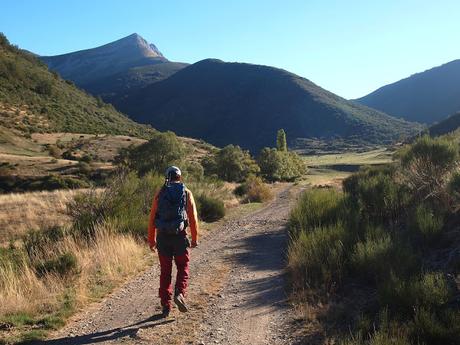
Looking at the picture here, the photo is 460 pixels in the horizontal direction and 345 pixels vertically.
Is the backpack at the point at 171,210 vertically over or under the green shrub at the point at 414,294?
over

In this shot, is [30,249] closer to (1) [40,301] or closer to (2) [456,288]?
(1) [40,301]

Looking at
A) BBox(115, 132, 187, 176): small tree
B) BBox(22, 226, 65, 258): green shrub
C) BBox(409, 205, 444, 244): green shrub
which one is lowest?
BBox(409, 205, 444, 244): green shrub

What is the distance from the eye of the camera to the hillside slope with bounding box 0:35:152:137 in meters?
69.1

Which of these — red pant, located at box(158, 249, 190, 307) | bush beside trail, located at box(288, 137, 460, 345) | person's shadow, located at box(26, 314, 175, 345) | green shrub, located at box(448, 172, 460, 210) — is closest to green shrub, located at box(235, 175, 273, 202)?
bush beside trail, located at box(288, 137, 460, 345)

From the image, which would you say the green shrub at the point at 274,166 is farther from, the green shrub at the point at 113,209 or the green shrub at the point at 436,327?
the green shrub at the point at 436,327

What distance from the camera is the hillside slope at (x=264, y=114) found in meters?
162

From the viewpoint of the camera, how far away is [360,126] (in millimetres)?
167125

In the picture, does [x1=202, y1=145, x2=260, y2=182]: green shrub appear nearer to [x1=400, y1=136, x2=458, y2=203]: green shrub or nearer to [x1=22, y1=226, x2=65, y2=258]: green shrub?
[x1=400, y1=136, x2=458, y2=203]: green shrub

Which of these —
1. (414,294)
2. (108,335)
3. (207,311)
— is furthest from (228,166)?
(414,294)

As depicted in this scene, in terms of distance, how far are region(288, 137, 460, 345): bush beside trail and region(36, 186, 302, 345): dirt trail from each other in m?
0.57

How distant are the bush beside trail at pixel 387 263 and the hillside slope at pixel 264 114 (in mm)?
136839

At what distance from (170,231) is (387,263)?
3466 millimetres

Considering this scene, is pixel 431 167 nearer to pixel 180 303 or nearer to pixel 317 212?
pixel 317 212

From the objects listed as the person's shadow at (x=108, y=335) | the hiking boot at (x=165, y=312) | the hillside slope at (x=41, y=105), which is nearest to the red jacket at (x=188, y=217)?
the hiking boot at (x=165, y=312)
